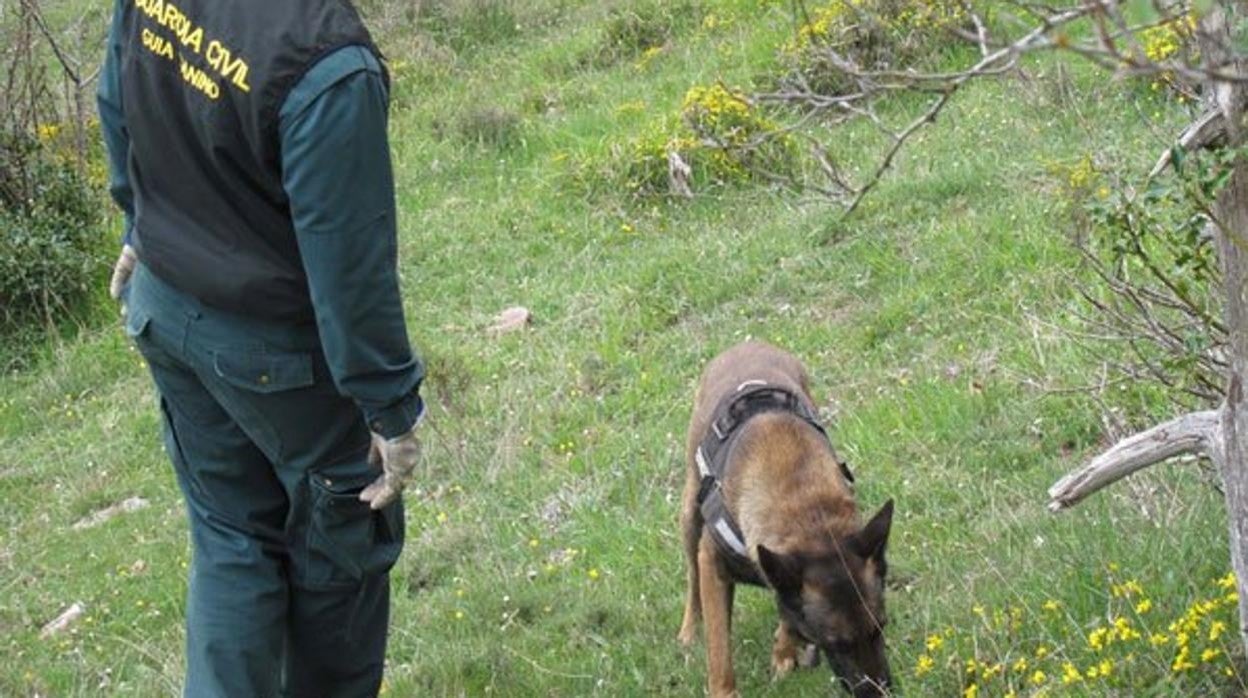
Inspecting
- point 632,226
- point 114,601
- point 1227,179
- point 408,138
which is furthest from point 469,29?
point 1227,179

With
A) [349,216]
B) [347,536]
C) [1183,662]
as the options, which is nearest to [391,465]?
[347,536]

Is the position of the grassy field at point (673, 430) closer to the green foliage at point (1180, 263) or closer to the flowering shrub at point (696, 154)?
the flowering shrub at point (696, 154)

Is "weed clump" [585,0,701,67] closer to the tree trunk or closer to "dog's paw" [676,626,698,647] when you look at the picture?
"dog's paw" [676,626,698,647]

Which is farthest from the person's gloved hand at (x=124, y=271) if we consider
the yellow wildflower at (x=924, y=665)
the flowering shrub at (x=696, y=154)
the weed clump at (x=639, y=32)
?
the weed clump at (x=639, y=32)

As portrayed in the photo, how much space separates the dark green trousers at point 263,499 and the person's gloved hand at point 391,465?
3.9 inches

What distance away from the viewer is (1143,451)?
4.52 meters

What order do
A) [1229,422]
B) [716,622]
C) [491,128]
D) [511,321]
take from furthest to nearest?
[491,128]
[511,321]
[716,622]
[1229,422]

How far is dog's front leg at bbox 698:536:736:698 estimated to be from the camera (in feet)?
19.3

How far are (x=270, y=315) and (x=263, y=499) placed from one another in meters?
0.64

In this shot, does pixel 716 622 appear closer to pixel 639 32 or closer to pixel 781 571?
pixel 781 571

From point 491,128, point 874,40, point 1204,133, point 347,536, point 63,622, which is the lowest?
point 491,128

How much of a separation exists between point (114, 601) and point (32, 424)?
3.62 meters

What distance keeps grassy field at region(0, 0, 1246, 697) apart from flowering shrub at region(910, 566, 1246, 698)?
12 mm

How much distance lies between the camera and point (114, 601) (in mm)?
A: 8070
